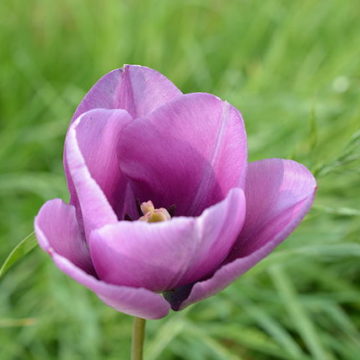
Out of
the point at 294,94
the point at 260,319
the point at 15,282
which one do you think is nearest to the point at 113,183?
the point at 260,319

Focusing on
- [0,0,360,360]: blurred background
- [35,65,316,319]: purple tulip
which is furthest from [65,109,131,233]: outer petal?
[0,0,360,360]: blurred background

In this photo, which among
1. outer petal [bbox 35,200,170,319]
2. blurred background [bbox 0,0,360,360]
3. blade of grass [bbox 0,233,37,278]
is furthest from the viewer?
blurred background [bbox 0,0,360,360]

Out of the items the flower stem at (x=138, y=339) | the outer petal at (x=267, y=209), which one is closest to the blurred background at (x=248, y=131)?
the outer petal at (x=267, y=209)

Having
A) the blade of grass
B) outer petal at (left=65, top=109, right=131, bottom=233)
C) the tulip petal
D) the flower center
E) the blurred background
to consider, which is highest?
outer petal at (left=65, top=109, right=131, bottom=233)

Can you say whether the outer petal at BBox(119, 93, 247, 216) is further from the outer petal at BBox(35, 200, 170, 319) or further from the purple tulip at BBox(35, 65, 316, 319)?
the outer petal at BBox(35, 200, 170, 319)

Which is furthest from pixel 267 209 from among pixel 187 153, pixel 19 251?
pixel 19 251

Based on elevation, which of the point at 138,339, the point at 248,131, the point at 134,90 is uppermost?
the point at 134,90

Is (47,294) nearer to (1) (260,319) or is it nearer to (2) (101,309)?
(2) (101,309)

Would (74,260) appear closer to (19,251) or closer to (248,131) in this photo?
(19,251)
